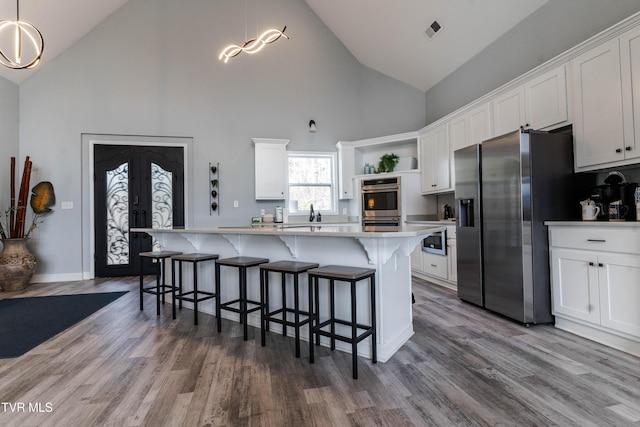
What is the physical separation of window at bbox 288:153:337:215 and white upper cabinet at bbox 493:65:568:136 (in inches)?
122

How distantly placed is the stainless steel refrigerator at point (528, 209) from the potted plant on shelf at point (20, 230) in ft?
19.5

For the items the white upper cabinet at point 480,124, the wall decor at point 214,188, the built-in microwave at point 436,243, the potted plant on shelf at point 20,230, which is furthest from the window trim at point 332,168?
the potted plant on shelf at point 20,230

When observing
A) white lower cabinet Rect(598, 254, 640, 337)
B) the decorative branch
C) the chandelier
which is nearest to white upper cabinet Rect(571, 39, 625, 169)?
white lower cabinet Rect(598, 254, 640, 337)

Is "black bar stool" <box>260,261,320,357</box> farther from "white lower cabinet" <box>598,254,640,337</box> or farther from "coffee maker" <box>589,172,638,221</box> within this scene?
"coffee maker" <box>589,172,638,221</box>

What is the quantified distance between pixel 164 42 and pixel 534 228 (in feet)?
19.8

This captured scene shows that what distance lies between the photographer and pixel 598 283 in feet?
8.23

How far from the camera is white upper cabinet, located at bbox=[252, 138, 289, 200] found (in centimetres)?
578

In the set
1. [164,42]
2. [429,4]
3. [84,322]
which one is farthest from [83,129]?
[429,4]

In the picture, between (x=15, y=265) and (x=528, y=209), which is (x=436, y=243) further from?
(x=15, y=265)

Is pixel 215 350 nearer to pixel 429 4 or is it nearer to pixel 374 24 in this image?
pixel 429 4

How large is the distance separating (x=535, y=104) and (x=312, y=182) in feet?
12.3

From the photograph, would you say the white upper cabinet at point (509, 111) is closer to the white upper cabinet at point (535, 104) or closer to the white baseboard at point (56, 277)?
the white upper cabinet at point (535, 104)

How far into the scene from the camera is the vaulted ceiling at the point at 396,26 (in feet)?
13.3

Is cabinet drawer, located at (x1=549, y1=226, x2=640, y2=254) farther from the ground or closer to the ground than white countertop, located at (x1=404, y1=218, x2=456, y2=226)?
closer to the ground
